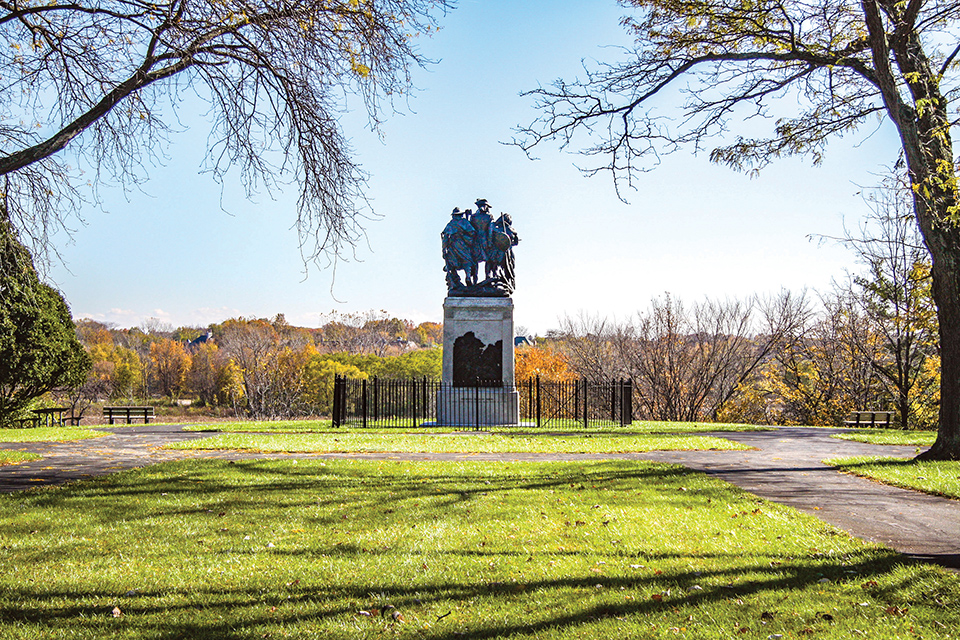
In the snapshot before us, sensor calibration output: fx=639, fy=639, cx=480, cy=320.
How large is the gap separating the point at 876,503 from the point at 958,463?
370cm

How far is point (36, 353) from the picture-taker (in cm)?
1844

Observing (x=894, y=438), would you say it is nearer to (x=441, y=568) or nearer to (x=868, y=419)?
(x=868, y=419)

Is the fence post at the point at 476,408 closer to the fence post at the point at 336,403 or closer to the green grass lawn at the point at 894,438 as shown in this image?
the fence post at the point at 336,403

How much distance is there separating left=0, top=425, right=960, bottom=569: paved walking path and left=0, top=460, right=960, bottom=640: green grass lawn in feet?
2.04

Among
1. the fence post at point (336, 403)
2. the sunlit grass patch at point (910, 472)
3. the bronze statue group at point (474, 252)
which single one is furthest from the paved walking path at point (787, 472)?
the bronze statue group at point (474, 252)

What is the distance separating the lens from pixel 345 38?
8.04 meters

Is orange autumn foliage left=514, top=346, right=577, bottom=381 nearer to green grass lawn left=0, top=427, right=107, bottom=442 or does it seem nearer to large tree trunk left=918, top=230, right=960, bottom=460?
green grass lawn left=0, top=427, right=107, bottom=442

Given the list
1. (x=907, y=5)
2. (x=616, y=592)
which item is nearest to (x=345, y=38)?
(x=616, y=592)

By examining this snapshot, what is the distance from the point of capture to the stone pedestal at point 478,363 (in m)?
20.3

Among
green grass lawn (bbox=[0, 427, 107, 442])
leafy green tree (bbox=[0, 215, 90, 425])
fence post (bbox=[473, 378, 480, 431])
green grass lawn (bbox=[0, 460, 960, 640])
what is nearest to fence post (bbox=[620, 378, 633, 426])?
fence post (bbox=[473, 378, 480, 431])

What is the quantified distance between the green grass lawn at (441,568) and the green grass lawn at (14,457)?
13.0 feet

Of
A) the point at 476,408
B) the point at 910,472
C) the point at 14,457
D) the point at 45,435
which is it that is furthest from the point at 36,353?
the point at 910,472

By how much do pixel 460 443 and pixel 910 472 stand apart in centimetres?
817

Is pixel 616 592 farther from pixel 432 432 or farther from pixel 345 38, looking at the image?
pixel 432 432
